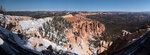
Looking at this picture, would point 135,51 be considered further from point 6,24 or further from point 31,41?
point 6,24

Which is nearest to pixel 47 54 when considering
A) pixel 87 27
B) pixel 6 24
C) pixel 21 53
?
pixel 21 53

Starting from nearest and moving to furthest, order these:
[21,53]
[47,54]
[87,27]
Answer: [21,53]
[47,54]
[87,27]

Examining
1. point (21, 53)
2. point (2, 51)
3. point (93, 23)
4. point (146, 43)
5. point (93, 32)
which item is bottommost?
point (93, 32)

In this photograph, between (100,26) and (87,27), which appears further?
(100,26)

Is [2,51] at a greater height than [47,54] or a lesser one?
greater

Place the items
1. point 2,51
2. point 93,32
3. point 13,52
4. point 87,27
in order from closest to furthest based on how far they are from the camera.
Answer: point 2,51 < point 13,52 < point 87,27 < point 93,32

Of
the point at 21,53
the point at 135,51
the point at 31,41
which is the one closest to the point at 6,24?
the point at 31,41

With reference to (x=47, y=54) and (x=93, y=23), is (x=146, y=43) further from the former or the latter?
(x=93, y=23)

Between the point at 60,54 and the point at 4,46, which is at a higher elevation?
the point at 4,46

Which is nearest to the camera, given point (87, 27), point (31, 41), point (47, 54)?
point (47, 54)
